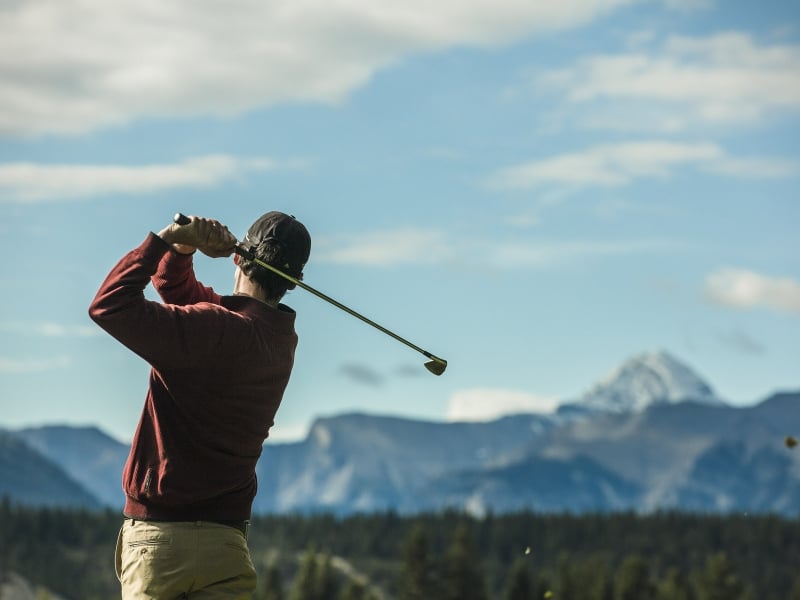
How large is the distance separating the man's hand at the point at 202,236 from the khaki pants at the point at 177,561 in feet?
4.33

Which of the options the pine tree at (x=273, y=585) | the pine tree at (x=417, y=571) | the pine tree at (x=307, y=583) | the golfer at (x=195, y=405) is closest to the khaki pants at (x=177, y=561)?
the golfer at (x=195, y=405)

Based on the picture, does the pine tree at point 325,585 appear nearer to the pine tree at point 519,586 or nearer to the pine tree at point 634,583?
the pine tree at point 519,586

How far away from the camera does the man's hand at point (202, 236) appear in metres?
6.88

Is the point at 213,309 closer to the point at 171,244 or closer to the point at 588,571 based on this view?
the point at 171,244

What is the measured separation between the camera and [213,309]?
7047 millimetres

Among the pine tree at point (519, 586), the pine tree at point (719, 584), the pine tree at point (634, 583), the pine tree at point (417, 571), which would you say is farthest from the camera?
the pine tree at point (719, 584)

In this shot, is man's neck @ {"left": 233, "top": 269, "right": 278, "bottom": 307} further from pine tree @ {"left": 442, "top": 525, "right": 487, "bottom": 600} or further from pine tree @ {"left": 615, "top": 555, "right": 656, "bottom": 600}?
pine tree @ {"left": 442, "top": 525, "right": 487, "bottom": 600}

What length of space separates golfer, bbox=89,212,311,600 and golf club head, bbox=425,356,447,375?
2.72 feet

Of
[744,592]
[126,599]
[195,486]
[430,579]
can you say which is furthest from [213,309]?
[744,592]

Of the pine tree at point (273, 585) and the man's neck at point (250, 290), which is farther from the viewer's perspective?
the pine tree at point (273, 585)

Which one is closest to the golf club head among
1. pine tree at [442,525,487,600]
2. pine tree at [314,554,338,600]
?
pine tree at [442,525,487,600]

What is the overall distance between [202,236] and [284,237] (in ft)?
2.19

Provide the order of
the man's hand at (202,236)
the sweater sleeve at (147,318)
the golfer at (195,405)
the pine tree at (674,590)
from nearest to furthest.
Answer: the sweater sleeve at (147,318)
the golfer at (195,405)
the man's hand at (202,236)
the pine tree at (674,590)

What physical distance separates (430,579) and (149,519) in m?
126
